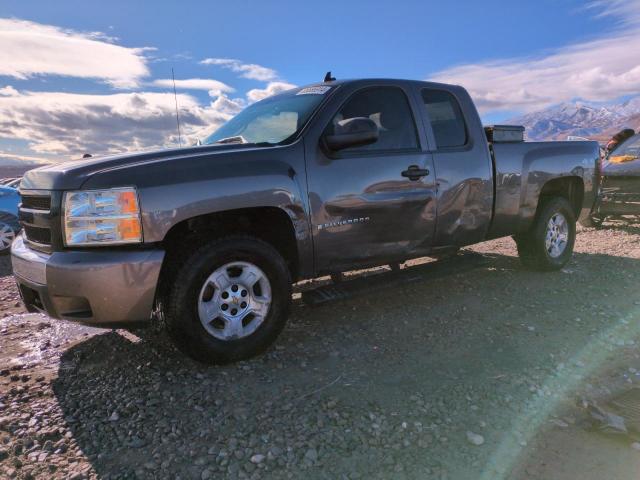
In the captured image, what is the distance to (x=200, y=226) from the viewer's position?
3.40m

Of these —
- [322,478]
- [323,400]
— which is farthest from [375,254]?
[322,478]

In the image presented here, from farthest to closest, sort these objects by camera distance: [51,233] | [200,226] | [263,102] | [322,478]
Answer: [263,102], [200,226], [51,233], [322,478]

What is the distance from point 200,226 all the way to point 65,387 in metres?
1.36

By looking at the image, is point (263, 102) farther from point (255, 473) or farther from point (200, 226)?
point (255, 473)

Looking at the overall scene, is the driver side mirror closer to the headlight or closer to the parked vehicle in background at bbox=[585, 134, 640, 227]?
the headlight

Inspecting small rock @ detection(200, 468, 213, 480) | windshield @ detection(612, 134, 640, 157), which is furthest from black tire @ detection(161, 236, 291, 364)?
windshield @ detection(612, 134, 640, 157)

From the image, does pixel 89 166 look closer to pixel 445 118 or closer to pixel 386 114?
pixel 386 114

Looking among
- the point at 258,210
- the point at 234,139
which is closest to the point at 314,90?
the point at 234,139

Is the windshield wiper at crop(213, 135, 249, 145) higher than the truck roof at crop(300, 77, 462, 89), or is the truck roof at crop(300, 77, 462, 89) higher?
the truck roof at crop(300, 77, 462, 89)

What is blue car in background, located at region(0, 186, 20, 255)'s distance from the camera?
8008 millimetres

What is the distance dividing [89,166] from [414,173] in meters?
2.48

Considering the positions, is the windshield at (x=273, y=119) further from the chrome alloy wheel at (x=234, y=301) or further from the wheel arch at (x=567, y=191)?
the wheel arch at (x=567, y=191)

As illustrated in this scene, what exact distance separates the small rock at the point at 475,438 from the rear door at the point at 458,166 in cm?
209

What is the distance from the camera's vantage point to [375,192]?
386cm
